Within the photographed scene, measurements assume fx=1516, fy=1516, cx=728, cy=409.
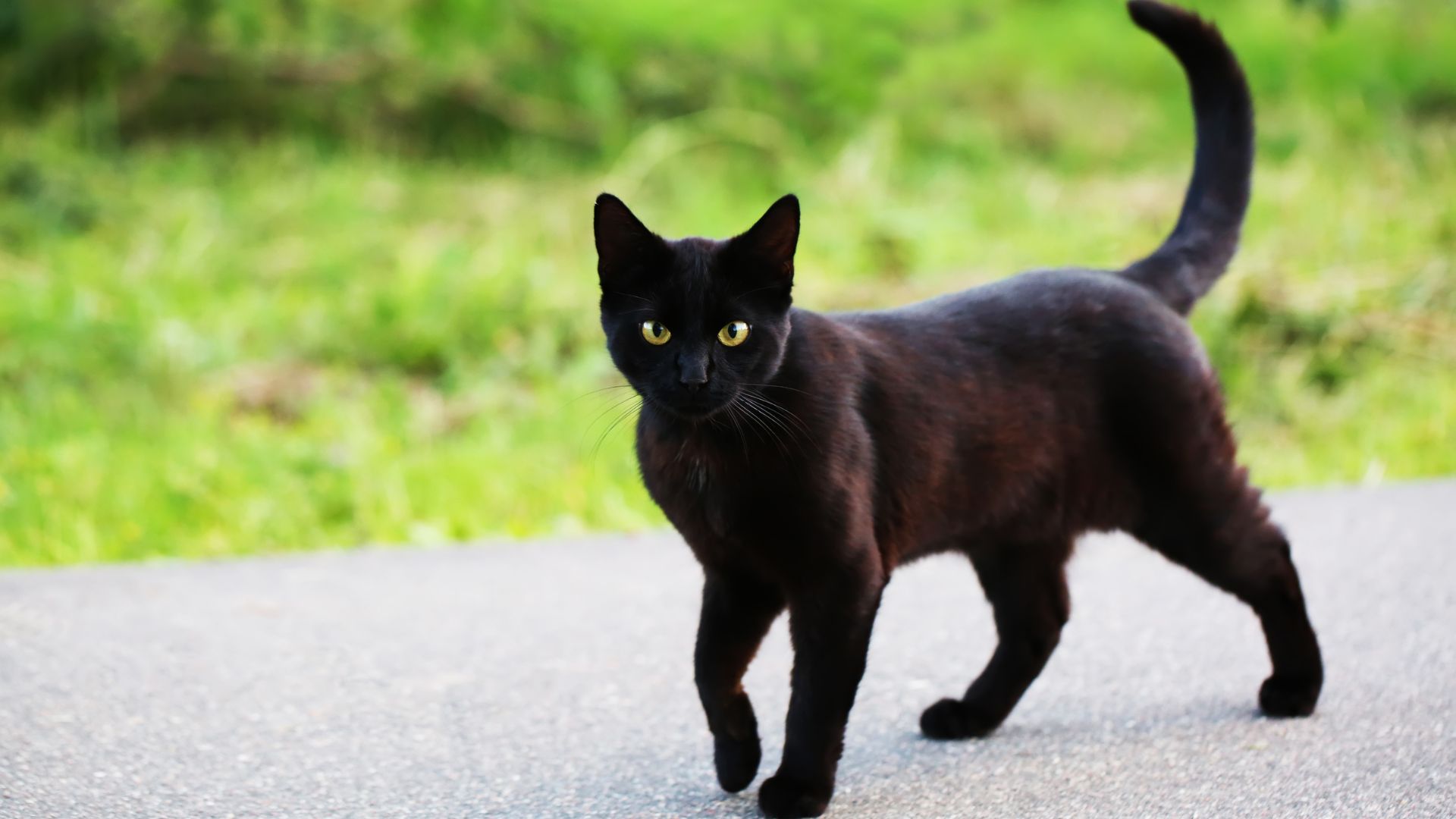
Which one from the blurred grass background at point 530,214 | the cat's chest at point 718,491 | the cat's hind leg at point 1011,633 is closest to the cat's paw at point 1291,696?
the cat's hind leg at point 1011,633

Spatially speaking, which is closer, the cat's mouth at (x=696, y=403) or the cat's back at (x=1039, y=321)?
the cat's mouth at (x=696, y=403)

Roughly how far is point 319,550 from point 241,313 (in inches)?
86.5

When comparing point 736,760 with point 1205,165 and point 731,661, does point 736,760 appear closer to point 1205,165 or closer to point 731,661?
point 731,661

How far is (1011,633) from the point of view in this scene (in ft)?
8.92

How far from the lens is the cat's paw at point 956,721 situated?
267 cm

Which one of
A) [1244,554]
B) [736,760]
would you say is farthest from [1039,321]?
[736,760]

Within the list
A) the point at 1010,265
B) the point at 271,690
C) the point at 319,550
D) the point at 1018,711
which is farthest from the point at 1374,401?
the point at 271,690

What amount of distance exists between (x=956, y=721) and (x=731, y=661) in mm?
531

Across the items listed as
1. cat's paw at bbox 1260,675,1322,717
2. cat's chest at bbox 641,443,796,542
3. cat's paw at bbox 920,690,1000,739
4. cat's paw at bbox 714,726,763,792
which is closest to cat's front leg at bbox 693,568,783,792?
cat's paw at bbox 714,726,763,792

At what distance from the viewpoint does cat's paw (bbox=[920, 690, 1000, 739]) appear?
2.67 m

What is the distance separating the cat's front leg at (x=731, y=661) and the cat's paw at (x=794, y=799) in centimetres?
13

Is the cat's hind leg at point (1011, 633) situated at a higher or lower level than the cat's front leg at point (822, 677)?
lower

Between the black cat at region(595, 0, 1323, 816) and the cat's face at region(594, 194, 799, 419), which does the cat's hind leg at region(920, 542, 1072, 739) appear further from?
the cat's face at region(594, 194, 799, 419)

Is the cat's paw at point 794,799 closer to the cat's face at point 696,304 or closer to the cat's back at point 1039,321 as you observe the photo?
the cat's face at point 696,304
